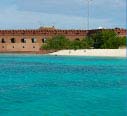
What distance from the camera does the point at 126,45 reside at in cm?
6209

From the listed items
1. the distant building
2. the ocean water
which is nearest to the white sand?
the distant building

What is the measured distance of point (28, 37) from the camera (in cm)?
7531

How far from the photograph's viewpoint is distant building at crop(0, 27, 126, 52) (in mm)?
75375

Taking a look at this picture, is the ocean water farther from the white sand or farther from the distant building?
the distant building

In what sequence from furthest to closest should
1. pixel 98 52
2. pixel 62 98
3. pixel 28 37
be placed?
pixel 28 37 → pixel 98 52 → pixel 62 98

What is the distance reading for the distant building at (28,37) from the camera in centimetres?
7538

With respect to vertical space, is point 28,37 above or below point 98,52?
above

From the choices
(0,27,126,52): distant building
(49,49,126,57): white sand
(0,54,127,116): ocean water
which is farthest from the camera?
(0,27,126,52): distant building

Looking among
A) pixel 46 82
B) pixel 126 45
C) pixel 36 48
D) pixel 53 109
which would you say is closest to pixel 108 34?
pixel 126 45

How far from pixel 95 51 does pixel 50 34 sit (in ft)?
50.0

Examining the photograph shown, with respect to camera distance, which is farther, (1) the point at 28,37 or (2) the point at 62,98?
(1) the point at 28,37

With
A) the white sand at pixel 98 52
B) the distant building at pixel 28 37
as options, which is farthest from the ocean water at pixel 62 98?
the distant building at pixel 28 37

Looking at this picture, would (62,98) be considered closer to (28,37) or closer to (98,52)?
(98,52)

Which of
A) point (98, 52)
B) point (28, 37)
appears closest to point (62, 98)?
point (98, 52)
